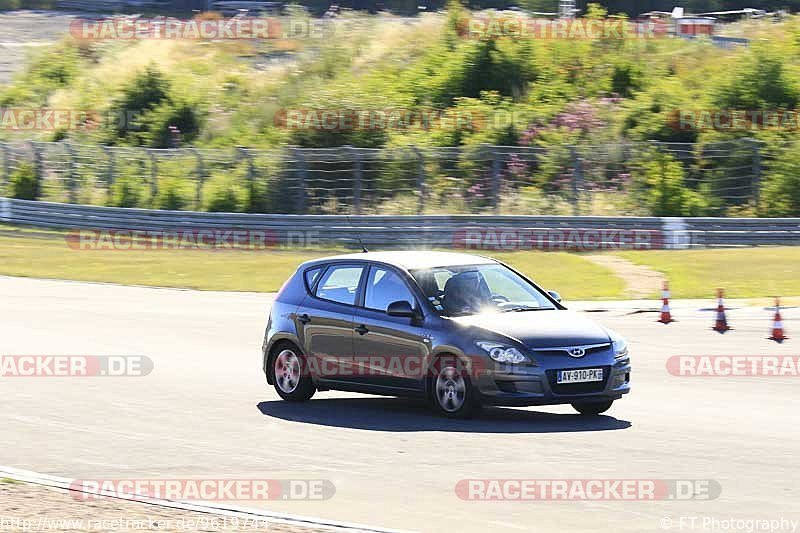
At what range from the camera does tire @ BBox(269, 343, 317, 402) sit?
512 inches

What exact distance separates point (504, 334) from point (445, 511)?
334cm

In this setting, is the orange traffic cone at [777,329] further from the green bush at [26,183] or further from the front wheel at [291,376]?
the green bush at [26,183]

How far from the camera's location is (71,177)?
1679 inches

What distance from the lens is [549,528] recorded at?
7711mm

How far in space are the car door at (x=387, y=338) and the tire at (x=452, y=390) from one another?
16 cm

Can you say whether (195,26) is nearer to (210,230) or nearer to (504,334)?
(210,230)

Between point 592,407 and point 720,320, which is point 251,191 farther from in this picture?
point 592,407

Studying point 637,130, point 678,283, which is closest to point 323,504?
point 678,283

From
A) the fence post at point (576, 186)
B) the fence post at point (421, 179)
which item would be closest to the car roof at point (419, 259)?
the fence post at point (576, 186)

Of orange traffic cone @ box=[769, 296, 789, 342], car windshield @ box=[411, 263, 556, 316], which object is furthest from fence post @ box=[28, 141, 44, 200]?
car windshield @ box=[411, 263, 556, 316]

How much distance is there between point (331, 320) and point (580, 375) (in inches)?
105

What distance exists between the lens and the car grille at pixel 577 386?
11.2 m

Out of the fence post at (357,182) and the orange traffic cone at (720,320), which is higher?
the orange traffic cone at (720,320)


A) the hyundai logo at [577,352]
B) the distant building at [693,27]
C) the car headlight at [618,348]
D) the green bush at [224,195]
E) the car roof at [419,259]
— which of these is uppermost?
the car roof at [419,259]
